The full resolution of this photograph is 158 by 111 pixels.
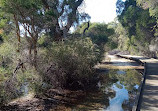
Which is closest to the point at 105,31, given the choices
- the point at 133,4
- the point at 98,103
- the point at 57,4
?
the point at 133,4

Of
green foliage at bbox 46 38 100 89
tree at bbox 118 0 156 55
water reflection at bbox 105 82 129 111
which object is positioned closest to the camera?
water reflection at bbox 105 82 129 111

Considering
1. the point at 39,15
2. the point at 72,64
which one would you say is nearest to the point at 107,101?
the point at 72,64

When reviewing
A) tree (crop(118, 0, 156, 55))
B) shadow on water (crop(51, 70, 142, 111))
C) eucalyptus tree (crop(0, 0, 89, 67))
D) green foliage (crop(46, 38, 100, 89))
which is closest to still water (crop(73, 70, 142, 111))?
shadow on water (crop(51, 70, 142, 111))

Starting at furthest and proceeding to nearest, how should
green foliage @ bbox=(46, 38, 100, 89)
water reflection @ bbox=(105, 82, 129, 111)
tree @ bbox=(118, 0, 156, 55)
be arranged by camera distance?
1. tree @ bbox=(118, 0, 156, 55)
2. green foliage @ bbox=(46, 38, 100, 89)
3. water reflection @ bbox=(105, 82, 129, 111)

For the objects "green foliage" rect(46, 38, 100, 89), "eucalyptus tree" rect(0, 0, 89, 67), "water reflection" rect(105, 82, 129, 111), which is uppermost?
"eucalyptus tree" rect(0, 0, 89, 67)

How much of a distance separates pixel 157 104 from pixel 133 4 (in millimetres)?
30278

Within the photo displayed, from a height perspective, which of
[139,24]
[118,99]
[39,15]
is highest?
[139,24]

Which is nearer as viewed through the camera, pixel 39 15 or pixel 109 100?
pixel 109 100

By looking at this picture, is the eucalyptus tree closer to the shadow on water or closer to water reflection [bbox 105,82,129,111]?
the shadow on water

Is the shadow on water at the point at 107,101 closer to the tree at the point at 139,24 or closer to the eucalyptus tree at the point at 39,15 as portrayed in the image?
the eucalyptus tree at the point at 39,15

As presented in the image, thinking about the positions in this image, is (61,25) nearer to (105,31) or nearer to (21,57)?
(21,57)

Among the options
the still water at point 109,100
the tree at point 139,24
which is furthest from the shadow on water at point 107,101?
the tree at point 139,24

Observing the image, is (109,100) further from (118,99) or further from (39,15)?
(39,15)

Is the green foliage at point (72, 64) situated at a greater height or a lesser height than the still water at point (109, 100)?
greater
